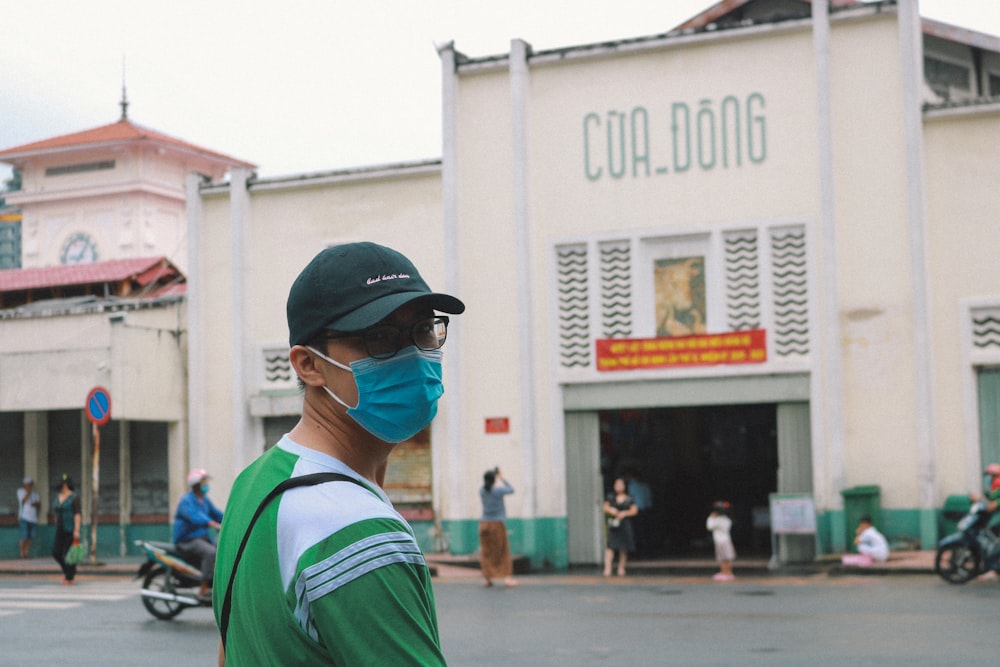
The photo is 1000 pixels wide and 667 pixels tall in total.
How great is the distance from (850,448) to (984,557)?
12.6 ft

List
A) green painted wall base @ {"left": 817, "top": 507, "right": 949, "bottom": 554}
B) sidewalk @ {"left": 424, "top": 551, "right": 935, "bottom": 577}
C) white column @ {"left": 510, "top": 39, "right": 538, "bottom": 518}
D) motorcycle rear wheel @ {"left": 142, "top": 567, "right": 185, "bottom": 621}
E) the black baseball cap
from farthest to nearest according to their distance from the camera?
white column @ {"left": 510, "top": 39, "right": 538, "bottom": 518} → green painted wall base @ {"left": 817, "top": 507, "right": 949, "bottom": 554} → sidewalk @ {"left": 424, "top": 551, "right": 935, "bottom": 577} → motorcycle rear wheel @ {"left": 142, "top": 567, "right": 185, "bottom": 621} → the black baseball cap

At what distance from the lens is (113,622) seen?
13953 mm

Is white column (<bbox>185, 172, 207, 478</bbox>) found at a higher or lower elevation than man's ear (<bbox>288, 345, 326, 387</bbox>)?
higher

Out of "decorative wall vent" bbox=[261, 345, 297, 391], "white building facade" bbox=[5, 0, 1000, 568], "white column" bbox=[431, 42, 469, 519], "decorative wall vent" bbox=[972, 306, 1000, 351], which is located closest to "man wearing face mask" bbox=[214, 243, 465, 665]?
"white building facade" bbox=[5, 0, 1000, 568]

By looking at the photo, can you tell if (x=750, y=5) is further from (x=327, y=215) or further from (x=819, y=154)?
(x=327, y=215)

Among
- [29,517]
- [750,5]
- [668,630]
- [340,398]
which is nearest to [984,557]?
[668,630]

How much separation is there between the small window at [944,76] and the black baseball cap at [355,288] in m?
23.3

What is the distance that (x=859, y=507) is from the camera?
64.3 feet

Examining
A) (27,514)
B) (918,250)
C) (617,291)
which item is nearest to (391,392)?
(918,250)

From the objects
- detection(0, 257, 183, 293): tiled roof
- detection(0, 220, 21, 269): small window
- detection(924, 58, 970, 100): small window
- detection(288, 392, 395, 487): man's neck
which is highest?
detection(0, 220, 21, 269): small window

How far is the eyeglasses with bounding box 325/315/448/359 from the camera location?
2541 mm

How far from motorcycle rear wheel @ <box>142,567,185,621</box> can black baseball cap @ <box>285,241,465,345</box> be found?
12.4m

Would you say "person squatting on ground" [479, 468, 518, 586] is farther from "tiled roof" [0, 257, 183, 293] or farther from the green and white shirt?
the green and white shirt

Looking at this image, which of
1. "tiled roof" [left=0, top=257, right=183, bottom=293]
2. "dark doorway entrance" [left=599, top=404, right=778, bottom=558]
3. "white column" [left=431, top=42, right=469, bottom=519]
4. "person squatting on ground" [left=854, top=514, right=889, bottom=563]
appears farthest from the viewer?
"tiled roof" [left=0, top=257, right=183, bottom=293]
